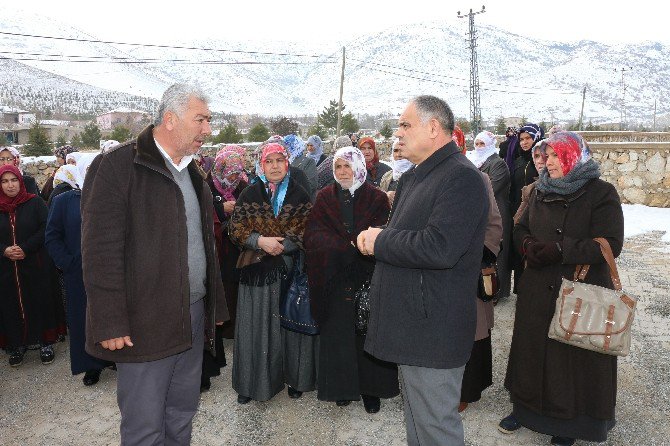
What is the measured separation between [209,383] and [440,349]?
2.39 meters

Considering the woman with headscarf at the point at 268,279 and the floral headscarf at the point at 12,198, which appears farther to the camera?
the floral headscarf at the point at 12,198

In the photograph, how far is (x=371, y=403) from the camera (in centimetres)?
342

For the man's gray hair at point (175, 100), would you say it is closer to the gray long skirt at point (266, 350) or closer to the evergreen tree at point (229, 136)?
the gray long skirt at point (266, 350)

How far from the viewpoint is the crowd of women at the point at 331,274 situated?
2789 mm

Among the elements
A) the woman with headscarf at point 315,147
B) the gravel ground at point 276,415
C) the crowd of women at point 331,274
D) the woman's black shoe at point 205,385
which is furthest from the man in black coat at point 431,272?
the woman with headscarf at point 315,147

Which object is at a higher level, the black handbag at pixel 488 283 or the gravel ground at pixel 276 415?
the black handbag at pixel 488 283

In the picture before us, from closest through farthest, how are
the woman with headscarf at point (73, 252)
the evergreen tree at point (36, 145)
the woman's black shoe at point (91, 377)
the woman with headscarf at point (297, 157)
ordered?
the woman with headscarf at point (73, 252), the woman's black shoe at point (91, 377), the woman with headscarf at point (297, 157), the evergreen tree at point (36, 145)

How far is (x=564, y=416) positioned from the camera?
9.16 feet

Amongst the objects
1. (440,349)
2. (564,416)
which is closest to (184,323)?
(440,349)

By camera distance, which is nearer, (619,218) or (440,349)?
(440,349)

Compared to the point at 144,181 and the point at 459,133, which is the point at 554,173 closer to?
the point at 459,133

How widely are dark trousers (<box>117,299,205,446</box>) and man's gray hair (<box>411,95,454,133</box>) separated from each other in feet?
4.60

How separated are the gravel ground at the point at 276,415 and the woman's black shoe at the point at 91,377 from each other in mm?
52

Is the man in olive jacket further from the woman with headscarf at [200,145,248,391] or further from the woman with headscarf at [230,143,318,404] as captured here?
the woman with headscarf at [200,145,248,391]
